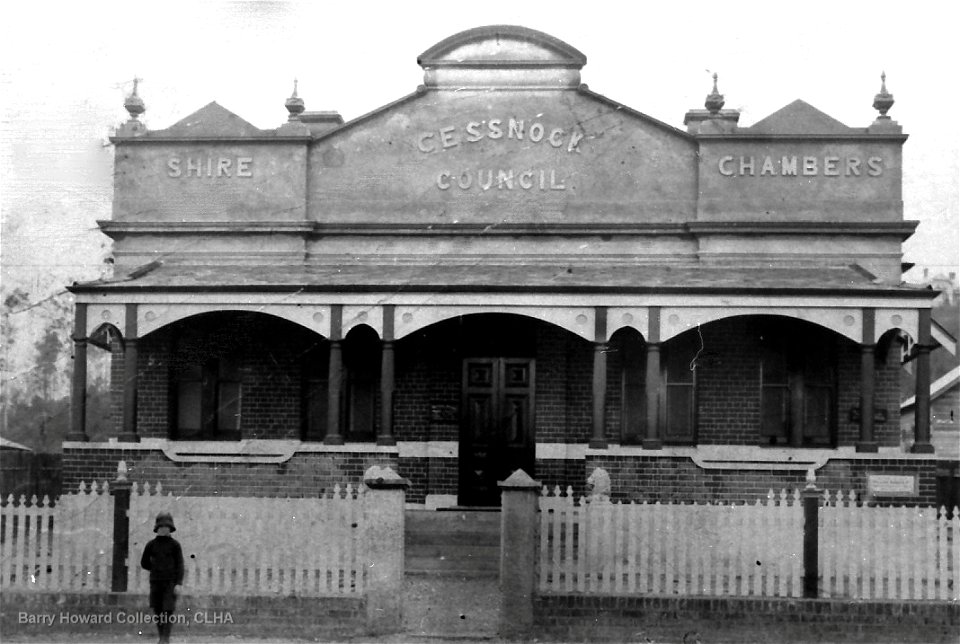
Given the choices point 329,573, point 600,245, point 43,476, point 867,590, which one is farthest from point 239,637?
point 43,476

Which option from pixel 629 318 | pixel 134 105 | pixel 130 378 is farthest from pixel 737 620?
pixel 134 105

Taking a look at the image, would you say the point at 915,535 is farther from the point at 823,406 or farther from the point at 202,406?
the point at 202,406

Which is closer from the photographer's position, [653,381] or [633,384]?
[653,381]

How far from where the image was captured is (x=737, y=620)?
1297 centimetres

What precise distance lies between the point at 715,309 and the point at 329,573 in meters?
6.81

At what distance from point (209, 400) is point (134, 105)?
14.8ft

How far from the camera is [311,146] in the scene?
2050cm

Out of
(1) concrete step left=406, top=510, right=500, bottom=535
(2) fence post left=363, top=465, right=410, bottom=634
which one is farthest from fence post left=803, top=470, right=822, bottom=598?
(1) concrete step left=406, top=510, right=500, bottom=535

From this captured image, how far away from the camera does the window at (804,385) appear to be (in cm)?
1966

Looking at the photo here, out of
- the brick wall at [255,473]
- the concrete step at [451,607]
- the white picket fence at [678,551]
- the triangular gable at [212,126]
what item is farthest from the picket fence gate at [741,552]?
the triangular gable at [212,126]

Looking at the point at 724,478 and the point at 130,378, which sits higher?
the point at 130,378

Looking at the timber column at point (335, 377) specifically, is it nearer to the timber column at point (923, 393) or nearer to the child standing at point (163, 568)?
the child standing at point (163, 568)

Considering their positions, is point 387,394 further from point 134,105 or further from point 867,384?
point 867,384

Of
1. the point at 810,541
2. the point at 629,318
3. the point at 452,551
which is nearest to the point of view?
the point at 810,541
